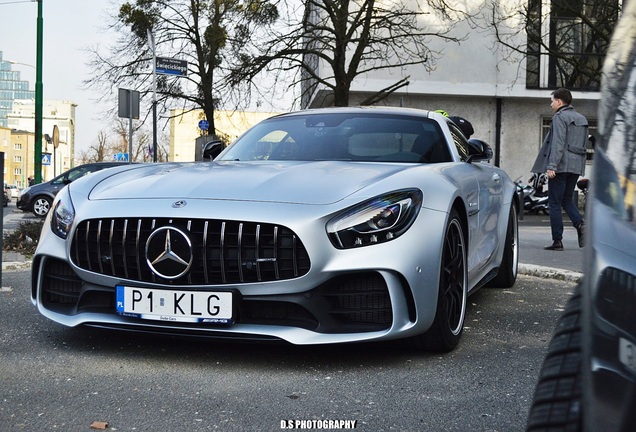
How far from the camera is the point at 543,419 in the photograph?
4.53ft

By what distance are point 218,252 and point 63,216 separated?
946 mm

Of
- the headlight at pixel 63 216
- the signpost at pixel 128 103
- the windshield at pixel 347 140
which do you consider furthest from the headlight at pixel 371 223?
the signpost at pixel 128 103

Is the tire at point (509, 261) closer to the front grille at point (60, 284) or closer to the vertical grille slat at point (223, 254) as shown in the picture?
the vertical grille slat at point (223, 254)

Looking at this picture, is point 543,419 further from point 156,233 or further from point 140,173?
point 140,173

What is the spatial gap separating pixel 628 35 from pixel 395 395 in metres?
2.02

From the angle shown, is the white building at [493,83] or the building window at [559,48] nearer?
the building window at [559,48]

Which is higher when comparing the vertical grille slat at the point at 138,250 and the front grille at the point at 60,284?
the vertical grille slat at the point at 138,250

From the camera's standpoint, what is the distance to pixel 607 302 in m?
1.22

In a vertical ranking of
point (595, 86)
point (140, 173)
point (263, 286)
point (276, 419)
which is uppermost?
point (595, 86)

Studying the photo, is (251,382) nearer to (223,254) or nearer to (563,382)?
(223,254)

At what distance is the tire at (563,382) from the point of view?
1309mm

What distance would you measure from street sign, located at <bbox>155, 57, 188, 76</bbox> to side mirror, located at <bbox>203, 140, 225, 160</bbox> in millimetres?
9340

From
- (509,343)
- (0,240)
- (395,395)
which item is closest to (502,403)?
(395,395)

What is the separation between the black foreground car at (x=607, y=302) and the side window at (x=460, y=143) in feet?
12.2
